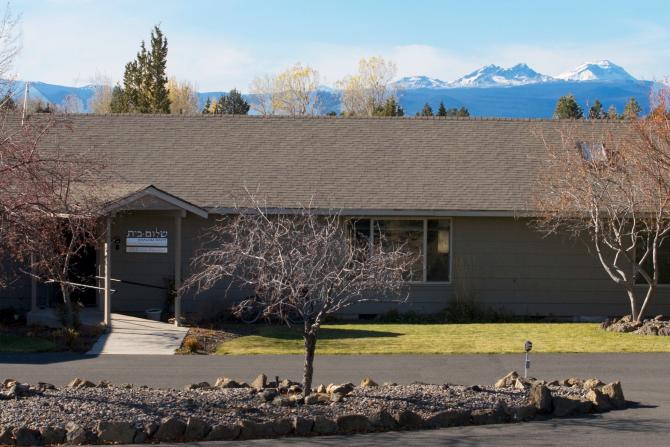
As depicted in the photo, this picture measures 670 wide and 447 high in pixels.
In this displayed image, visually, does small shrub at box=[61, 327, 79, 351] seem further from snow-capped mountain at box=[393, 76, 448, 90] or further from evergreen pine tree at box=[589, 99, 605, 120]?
snow-capped mountain at box=[393, 76, 448, 90]

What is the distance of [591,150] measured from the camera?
23.9 metres

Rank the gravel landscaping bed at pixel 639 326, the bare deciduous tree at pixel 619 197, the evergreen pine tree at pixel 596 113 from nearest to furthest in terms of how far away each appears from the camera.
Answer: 1. the gravel landscaping bed at pixel 639 326
2. the bare deciduous tree at pixel 619 197
3. the evergreen pine tree at pixel 596 113

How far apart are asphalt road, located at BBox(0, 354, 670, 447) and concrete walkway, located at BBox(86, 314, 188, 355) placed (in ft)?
2.52

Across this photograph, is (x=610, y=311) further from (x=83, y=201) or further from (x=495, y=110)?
(x=495, y=110)

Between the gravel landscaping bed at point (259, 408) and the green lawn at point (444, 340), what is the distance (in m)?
4.81

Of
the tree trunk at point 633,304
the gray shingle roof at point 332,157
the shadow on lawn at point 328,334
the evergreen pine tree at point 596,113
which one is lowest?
the shadow on lawn at point 328,334

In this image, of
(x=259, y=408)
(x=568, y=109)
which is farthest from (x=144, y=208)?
(x=568, y=109)

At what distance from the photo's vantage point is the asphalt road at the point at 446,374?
10.9m

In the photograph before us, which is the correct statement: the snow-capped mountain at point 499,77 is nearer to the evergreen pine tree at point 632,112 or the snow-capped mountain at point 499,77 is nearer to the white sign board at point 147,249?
the evergreen pine tree at point 632,112

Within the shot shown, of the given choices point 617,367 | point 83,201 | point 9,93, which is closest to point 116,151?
point 83,201

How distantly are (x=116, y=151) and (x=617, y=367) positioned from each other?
46.1 feet

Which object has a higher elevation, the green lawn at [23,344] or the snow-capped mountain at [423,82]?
the snow-capped mountain at [423,82]

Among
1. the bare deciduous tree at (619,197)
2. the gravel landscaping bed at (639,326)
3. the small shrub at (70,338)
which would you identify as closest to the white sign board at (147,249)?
the small shrub at (70,338)

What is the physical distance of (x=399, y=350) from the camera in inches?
707
